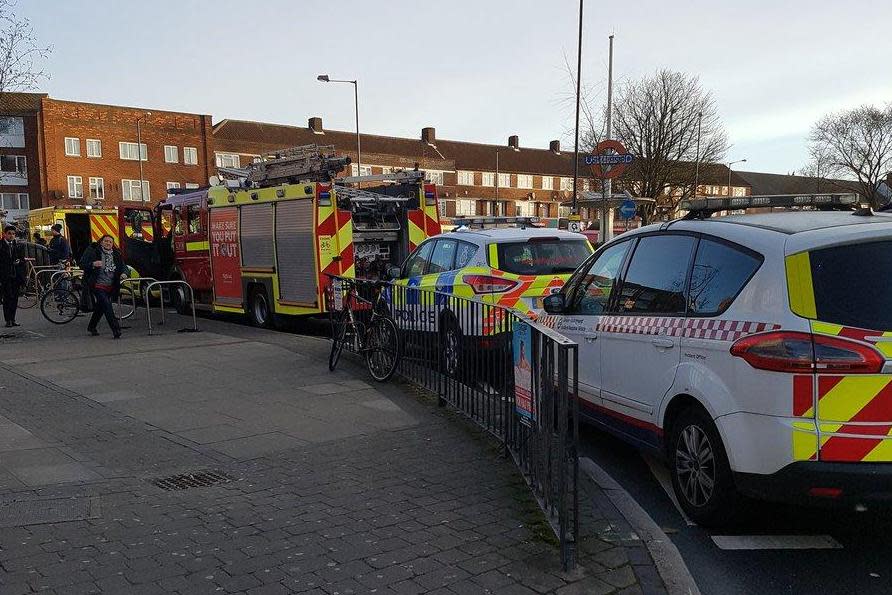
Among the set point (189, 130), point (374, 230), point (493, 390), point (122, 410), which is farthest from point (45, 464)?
point (189, 130)

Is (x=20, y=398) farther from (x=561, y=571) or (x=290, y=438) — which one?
(x=561, y=571)

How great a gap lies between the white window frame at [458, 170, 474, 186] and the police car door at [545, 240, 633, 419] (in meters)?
73.2

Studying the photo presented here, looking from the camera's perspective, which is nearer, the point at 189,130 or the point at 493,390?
the point at 493,390

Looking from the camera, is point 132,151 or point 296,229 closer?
point 296,229

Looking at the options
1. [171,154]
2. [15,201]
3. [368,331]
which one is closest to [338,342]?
[368,331]

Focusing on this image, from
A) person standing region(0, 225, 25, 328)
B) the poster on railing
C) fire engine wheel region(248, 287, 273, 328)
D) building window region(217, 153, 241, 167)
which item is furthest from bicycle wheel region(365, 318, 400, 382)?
building window region(217, 153, 241, 167)

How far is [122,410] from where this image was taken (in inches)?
275

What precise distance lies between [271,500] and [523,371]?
1788 mm

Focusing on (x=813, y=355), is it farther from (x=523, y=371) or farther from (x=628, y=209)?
(x=628, y=209)

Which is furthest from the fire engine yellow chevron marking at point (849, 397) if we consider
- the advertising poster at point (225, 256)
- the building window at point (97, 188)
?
the building window at point (97, 188)

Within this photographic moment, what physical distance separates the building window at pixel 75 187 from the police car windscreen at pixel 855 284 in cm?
6037

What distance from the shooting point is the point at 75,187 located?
55.4 m

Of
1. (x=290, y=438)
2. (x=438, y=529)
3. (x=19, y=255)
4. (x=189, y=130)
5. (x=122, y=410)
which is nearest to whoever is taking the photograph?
(x=438, y=529)

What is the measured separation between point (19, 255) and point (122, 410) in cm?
1219
